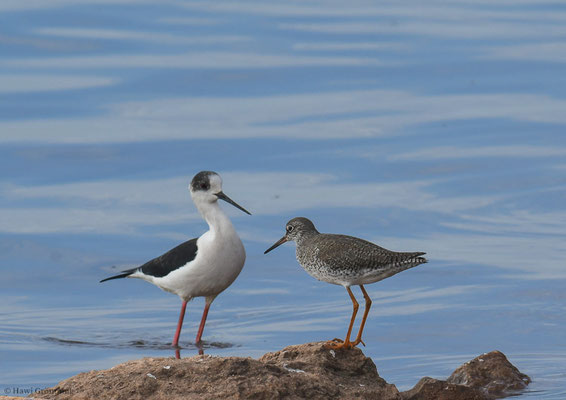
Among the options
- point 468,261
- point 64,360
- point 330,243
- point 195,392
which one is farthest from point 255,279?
point 195,392

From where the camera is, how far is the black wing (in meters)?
10.7

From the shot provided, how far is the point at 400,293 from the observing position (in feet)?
48.0

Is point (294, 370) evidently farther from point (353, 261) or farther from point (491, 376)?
point (491, 376)

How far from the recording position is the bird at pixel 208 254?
34.4ft

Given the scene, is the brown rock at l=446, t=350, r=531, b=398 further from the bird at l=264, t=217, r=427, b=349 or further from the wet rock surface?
the wet rock surface

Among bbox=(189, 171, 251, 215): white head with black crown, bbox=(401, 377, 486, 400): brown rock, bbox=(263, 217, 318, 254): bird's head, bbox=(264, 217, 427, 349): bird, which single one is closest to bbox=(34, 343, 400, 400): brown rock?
bbox=(401, 377, 486, 400): brown rock

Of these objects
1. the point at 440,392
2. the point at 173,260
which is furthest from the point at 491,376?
the point at 173,260

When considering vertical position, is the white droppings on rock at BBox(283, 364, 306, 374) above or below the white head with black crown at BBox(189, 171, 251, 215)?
below

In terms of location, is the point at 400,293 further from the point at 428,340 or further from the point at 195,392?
the point at 195,392

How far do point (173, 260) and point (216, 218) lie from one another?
25.5 inches

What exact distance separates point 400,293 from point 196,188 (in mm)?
4588

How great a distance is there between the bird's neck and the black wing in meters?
0.27

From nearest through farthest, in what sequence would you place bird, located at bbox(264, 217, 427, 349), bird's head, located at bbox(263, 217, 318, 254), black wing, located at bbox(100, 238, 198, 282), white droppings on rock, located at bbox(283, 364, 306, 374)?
white droppings on rock, located at bbox(283, 364, 306, 374), bird, located at bbox(264, 217, 427, 349), bird's head, located at bbox(263, 217, 318, 254), black wing, located at bbox(100, 238, 198, 282)

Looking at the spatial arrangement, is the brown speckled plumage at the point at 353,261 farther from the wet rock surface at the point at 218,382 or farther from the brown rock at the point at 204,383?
the brown rock at the point at 204,383
